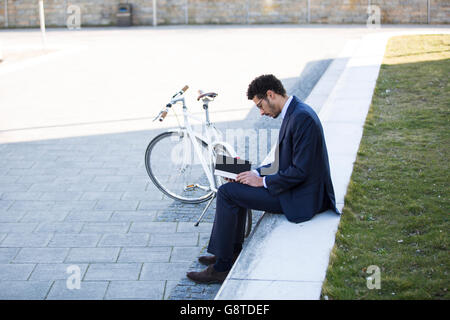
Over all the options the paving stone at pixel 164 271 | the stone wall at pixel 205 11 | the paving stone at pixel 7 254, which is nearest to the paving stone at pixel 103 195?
the paving stone at pixel 7 254

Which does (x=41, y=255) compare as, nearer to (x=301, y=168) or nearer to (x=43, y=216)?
(x=43, y=216)

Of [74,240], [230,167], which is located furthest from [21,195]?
[230,167]

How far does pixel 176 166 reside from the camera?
6.16 meters

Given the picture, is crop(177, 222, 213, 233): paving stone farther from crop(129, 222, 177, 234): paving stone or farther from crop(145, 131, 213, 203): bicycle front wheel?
crop(145, 131, 213, 203): bicycle front wheel

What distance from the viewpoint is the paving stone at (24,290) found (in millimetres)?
4402

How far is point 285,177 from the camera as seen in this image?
176 inches

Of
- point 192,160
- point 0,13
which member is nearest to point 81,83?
point 192,160

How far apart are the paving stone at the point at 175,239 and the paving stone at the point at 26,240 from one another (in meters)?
0.97

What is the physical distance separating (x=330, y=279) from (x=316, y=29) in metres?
22.0

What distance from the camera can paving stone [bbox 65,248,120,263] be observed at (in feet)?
16.4

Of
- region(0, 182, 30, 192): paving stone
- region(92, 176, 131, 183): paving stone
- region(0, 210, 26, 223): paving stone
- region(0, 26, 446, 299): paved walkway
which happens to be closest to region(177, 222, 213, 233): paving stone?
region(0, 26, 446, 299): paved walkway
